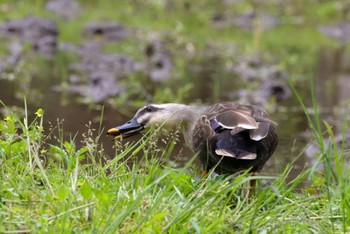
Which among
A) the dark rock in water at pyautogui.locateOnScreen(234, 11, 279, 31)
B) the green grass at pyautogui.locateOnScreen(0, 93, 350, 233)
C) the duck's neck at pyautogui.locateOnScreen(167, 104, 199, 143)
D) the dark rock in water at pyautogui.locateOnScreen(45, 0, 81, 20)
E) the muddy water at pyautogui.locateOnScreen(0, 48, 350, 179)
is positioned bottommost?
the dark rock in water at pyautogui.locateOnScreen(234, 11, 279, 31)

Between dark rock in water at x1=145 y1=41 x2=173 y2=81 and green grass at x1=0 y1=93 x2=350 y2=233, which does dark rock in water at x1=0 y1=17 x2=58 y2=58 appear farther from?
green grass at x1=0 y1=93 x2=350 y2=233

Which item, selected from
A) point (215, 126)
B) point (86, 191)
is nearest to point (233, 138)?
point (215, 126)

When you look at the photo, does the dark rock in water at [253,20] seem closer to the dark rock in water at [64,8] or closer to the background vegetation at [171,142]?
the background vegetation at [171,142]

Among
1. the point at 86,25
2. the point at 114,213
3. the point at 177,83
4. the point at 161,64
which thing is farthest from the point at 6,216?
the point at 86,25

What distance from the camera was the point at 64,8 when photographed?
19.4m

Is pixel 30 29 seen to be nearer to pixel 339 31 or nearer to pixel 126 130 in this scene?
pixel 339 31

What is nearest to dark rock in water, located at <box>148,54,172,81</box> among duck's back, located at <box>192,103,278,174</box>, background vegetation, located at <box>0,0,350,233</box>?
background vegetation, located at <box>0,0,350,233</box>

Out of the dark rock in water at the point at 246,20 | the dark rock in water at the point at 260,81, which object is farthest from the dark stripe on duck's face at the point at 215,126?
the dark rock in water at the point at 246,20

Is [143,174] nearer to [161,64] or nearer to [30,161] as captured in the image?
[30,161]

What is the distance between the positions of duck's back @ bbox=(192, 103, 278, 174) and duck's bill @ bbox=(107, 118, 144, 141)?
38 centimetres

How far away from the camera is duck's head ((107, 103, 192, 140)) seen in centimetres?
557

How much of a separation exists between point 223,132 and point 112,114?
5.02 m

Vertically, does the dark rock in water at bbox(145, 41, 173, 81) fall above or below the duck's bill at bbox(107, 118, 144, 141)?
below

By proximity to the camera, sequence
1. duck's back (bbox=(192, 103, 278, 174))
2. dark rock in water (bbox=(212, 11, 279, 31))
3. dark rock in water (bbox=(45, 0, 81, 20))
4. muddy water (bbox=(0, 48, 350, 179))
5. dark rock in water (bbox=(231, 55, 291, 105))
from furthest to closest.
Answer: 1. dark rock in water (bbox=(212, 11, 279, 31))
2. dark rock in water (bbox=(45, 0, 81, 20))
3. dark rock in water (bbox=(231, 55, 291, 105))
4. muddy water (bbox=(0, 48, 350, 179))
5. duck's back (bbox=(192, 103, 278, 174))
